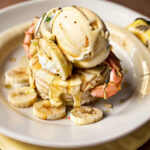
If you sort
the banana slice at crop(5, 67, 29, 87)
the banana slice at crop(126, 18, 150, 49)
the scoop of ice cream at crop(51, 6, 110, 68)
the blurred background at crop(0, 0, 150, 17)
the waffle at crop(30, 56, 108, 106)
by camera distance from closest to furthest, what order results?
1. the scoop of ice cream at crop(51, 6, 110, 68)
2. the waffle at crop(30, 56, 108, 106)
3. the banana slice at crop(5, 67, 29, 87)
4. the banana slice at crop(126, 18, 150, 49)
5. the blurred background at crop(0, 0, 150, 17)

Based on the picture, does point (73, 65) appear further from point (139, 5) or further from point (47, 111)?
point (139, 5)

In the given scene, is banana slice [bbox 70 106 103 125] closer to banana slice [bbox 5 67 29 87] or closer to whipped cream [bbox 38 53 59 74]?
whipped cream [bbox 38 53 59 74]

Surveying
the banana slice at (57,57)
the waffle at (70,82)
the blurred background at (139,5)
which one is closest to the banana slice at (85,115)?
the waffle at (70,82)

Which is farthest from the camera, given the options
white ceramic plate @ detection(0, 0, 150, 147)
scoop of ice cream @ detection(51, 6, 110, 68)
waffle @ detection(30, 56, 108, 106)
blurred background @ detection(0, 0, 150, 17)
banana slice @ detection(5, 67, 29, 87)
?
blurred background @ detection(0, 0, 150, 17)

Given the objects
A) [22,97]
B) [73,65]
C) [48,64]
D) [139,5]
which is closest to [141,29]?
[139,5]

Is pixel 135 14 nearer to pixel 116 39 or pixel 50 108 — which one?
pixel 116 39

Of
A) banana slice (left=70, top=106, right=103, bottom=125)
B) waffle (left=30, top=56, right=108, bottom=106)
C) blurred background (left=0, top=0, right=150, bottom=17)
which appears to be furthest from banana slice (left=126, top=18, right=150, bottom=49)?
banana slice (left=70, top=106, right=103, bottom=125)

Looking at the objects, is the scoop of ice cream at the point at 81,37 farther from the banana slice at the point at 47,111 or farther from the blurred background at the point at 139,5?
the blurred background at the point at 139,5
